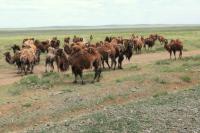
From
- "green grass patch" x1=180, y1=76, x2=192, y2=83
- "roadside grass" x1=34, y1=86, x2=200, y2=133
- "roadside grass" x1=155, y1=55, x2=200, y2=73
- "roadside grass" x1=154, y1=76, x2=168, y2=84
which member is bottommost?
"roadside grass" x1=155, y1=55, x2=200, y2=73

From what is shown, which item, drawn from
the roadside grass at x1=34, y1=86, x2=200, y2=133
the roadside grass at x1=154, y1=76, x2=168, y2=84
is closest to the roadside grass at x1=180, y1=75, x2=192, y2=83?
the roadside grass at x1=154, y1=76, x2=168, y2=84

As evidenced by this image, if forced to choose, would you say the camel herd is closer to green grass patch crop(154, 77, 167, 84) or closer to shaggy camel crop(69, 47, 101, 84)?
shaggy camel crop(69, 47, 101, 84)

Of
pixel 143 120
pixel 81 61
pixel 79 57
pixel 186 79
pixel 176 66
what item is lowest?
pixel 176 66

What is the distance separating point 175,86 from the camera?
22281 millimetres

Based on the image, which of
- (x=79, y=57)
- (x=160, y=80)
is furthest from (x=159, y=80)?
(x=79, y=57)

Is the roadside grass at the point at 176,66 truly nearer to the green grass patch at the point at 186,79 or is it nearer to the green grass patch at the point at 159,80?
the green grass patch at the point at 186,79

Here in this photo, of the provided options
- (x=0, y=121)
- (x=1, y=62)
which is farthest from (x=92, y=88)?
(x=1, y=62)

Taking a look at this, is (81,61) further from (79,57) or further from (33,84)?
(33,84)

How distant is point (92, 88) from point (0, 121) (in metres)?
6.04

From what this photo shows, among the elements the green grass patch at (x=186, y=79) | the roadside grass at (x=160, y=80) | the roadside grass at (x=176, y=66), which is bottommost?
the roadside grass at (x=176, y=66)

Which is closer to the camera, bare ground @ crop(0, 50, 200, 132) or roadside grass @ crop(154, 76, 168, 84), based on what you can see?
bare ground @ crop(0, 50, 200, 132)

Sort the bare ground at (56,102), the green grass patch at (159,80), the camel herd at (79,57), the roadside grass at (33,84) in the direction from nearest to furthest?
the bare ground at (56,102) < the roadside grass at (33,84) < the green grass patch at (159,80) < the camel herd at (79,57)

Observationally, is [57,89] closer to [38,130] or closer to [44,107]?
[44,107]

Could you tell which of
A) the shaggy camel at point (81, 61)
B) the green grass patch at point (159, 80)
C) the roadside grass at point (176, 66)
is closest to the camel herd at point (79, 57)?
the shaggy camel at point (81, 61)
